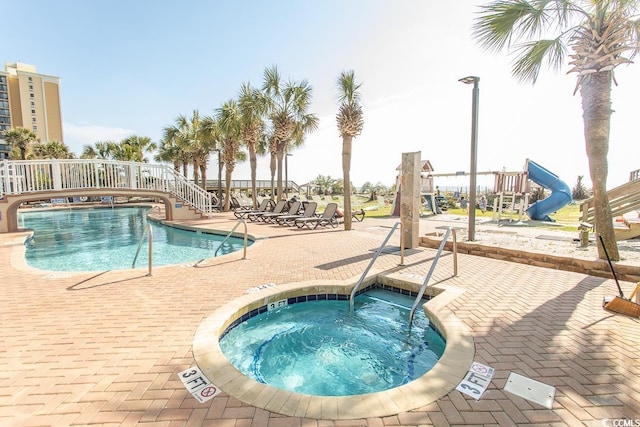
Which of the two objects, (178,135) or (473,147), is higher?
(178,135)

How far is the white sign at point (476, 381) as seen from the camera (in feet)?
7.69

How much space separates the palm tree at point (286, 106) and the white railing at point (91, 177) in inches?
215

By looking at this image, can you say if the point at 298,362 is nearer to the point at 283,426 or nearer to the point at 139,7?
the point at 283,426

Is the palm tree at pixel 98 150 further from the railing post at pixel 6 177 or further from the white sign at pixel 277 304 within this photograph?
the white sign at pixel 277 304

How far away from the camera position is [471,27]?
634cm

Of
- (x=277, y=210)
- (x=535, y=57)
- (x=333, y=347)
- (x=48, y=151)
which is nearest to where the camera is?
(x=333, y=347)

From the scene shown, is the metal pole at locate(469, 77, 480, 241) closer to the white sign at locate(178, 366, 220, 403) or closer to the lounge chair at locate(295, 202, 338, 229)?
the lounge chair at locate(295, 202, 338, 229)

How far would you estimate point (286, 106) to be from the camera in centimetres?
1611

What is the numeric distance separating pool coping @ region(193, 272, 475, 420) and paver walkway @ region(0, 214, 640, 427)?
0.08m

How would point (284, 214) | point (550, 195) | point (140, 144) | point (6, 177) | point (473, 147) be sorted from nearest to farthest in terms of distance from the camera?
point (473, 147)
point (6, 177)
point (284, 214)
point (550, 195)
point (140, 144)

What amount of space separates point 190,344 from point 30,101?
101 m

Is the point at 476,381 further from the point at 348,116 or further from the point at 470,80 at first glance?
the point at 348,116

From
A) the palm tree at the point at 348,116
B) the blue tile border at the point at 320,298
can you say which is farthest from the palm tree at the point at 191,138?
the blue tile border at the point at 320,298

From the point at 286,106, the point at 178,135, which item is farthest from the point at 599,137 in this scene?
the point at 178,135
